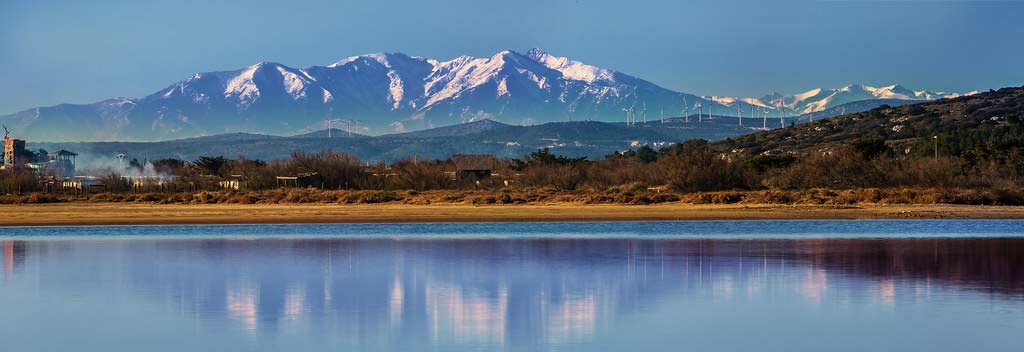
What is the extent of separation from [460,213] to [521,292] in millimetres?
23855

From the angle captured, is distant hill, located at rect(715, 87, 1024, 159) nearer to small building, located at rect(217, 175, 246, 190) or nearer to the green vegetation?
the green vegetation

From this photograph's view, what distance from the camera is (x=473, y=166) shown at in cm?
8762

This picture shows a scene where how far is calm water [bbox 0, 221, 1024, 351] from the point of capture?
16469mm

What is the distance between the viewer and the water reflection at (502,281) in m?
17.7

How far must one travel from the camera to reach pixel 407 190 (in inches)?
2426

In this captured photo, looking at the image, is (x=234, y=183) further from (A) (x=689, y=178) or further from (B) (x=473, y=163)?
(A) (x=689, y=178)

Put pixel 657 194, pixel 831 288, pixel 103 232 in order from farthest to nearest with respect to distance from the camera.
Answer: pixel 657 194 < pixel 103 232 < pixel 831 288

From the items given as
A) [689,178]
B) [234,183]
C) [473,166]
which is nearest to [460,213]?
[689,178]

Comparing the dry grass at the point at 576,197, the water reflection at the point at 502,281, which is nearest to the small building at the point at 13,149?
the dry grass at the point at 576,197

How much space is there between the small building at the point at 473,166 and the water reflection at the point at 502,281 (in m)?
43.8

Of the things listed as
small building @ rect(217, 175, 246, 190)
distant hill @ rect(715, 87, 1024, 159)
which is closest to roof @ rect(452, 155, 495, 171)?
small building @ rect(217, 175, 246, 190)

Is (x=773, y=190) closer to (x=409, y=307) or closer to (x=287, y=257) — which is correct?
(x=287, y=257)

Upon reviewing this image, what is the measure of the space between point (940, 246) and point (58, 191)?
47719mm

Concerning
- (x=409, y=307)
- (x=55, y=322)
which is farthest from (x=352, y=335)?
(x=55, y=322)
